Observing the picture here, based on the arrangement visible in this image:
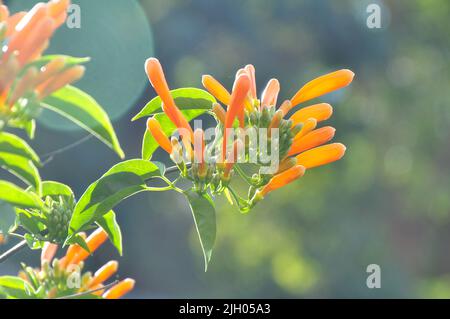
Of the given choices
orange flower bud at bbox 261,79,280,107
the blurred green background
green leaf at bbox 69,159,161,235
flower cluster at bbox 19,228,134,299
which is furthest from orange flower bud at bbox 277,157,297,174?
the blurred green background

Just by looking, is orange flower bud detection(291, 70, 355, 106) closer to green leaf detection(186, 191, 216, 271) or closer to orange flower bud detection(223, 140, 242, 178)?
orange flower bud detection(223, 140, 242, 178)

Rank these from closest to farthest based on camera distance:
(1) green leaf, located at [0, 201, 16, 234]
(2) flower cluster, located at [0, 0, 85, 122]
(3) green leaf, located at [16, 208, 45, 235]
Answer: (2) flower cluster, located at [0, 0, 85, 122] → (1) green leaf, located at [0, 201, 16, 234] → (3) green leaf, located at [16, 208, 45, 235]

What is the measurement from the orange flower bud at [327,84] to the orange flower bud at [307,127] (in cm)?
4

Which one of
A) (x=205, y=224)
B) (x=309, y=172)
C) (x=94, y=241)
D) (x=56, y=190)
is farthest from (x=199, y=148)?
(x=309, y=172)

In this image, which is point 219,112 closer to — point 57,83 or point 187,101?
point 187,101

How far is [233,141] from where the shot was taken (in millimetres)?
1261

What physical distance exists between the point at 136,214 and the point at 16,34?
41.3 ft

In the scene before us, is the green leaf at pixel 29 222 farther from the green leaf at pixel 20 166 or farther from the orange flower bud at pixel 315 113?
the orange flower bud at pixel 315 113

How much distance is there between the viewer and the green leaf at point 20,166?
38.6 inches

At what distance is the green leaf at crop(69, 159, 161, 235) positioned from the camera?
1101 mm

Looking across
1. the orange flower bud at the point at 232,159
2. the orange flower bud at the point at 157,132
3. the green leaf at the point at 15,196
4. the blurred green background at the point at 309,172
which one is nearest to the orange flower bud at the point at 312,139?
the orange flower bud at the point at 232,159

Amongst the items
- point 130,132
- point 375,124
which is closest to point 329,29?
point 375,124

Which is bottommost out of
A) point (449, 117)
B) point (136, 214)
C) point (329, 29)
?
point (136, 214)
